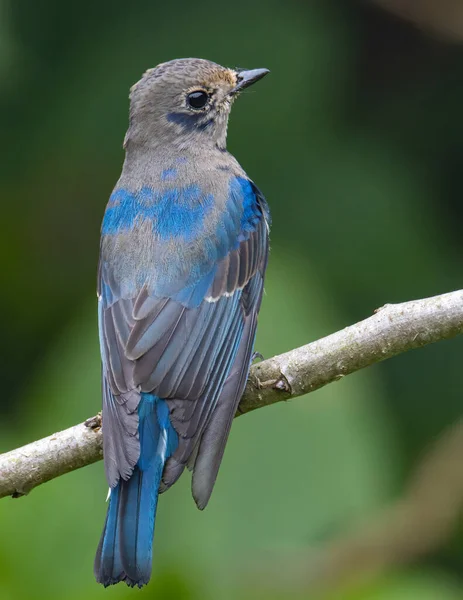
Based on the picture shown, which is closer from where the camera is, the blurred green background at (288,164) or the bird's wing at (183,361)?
the bird's wing at (183,361)

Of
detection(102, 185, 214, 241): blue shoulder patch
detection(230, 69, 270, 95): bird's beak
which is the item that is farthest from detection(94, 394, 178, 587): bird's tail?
detection(230, 69, 270, 95): bird's beak

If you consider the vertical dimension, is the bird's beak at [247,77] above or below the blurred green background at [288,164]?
above

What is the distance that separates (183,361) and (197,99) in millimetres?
1508

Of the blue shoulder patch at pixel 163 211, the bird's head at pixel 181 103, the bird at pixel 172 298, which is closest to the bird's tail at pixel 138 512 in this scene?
the bird at pixel 172 298

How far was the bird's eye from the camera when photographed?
515 cm

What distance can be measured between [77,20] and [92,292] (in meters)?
1.55

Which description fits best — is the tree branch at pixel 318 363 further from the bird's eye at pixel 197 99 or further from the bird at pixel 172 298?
the bird's eye at pixel 197 99

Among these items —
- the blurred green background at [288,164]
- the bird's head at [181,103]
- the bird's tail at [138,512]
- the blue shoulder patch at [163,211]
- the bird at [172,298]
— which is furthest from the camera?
the blurred green background at [288,164]

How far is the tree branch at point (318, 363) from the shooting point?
3930 millimetres

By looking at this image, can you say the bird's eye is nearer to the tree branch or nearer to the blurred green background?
the blurred green background

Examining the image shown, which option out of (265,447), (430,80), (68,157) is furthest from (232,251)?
(430,80)

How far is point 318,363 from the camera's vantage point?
405 cm

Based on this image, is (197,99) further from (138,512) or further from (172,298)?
(138,512)

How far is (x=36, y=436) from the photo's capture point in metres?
4.98
